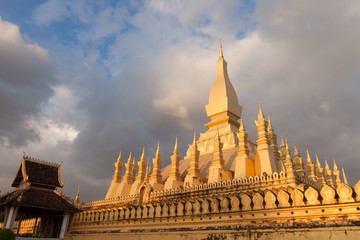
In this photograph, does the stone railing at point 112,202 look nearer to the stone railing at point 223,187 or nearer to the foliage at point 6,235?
the stone railing at point 223,187

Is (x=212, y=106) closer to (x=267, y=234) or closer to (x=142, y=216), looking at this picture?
(x=142, y=216)

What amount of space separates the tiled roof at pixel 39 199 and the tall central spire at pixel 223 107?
64.7 ft

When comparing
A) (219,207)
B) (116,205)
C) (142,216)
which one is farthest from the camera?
(116,205)

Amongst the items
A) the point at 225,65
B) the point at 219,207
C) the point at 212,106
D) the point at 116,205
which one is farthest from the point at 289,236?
the point at 225,65

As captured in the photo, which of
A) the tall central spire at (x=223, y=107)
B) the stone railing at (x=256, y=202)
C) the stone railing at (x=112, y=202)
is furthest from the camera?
the tall central spire at (x=223, y=107)

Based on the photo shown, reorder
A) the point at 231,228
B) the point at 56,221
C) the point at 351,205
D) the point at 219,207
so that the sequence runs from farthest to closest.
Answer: the point at 56,221 → the point at 219,207 → the point at 231,228 → the point at 351,205

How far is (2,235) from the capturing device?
14023 mm

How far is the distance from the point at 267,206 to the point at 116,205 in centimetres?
2011

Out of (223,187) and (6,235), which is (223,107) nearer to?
(223,187)

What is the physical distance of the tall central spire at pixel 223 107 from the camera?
37.6 meters

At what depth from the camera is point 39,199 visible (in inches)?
883

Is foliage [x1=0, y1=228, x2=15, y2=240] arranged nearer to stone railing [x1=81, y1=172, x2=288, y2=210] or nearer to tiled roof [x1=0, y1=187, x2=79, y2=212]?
tiled roof [x1=0, y1=187, x2=79, y2=212]

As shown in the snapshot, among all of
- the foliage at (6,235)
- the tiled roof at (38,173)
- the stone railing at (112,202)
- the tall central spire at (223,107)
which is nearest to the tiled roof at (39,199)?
the tiled roof at (38,173)

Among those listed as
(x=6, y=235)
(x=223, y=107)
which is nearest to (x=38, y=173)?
(x=6, y=235)
